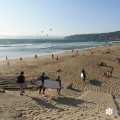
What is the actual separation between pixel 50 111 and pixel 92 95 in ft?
20.1

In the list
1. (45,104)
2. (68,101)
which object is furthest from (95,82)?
(45,104)

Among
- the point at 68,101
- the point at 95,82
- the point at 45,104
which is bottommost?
the point at 95,82

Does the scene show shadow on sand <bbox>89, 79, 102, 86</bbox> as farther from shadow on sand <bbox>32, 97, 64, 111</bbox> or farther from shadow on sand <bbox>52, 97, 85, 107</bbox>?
shadow on sand <bbox>32, 97, 64, 111</bbox>

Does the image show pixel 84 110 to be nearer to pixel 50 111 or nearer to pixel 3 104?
pixel 50 111

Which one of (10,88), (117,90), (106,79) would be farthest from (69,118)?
(106,79)

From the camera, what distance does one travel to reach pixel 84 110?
1463cm

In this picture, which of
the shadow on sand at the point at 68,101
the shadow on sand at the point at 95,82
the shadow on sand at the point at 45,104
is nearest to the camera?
the shadow on sand at the point at 45,104

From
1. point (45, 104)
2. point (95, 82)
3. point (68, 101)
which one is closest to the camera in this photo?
point (45, 104)

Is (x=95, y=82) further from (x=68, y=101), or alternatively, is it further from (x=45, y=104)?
(x=45, y=104)

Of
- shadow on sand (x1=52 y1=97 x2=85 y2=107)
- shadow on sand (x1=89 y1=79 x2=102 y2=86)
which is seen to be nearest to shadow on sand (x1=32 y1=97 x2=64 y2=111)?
shadow on sand (x1=52 y1=97 x2=85 y2=107)

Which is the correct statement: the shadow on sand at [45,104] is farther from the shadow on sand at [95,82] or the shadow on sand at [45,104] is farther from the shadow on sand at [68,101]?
the shadow on sand at [95,82]

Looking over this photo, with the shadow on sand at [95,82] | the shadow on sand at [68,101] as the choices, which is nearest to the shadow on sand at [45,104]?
the shadow on sand at [68,101]

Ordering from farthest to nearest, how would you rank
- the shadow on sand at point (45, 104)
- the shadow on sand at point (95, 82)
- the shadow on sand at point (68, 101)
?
the shadow on sand at point (95, 82) < the shadow on sand at point (68, 101) < the shadow on sand at point (45, 104)

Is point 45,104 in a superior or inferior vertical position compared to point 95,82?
superior
